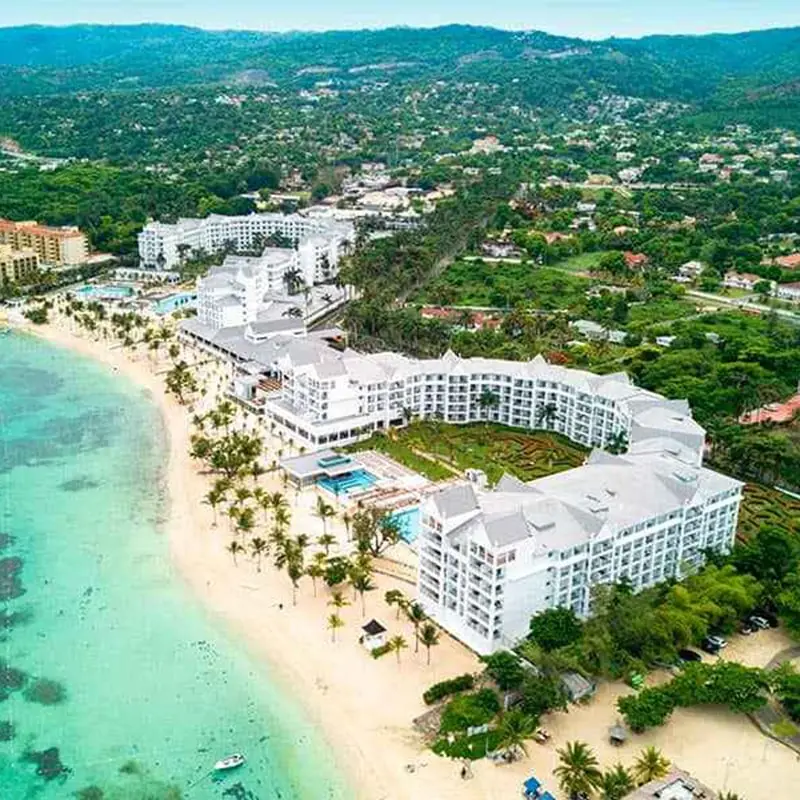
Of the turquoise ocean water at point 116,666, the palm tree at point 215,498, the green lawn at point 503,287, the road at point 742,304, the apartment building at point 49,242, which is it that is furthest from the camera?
the apartment building at point 49,242

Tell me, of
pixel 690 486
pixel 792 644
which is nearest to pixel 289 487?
pixel 690 486

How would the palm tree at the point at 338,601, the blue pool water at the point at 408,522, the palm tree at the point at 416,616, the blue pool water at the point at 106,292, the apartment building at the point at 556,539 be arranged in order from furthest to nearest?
the blue pool water at the point at 106,292 < the blue pool water at the point at 408,522 < the palm tree at the point at 338,601 < the palm tree at the point at 416,616 < the apartment building at the point at 556,539

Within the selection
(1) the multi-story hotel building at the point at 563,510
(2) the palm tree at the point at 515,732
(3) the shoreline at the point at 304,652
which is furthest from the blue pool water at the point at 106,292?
(2) the palm tree at the point at 515,732

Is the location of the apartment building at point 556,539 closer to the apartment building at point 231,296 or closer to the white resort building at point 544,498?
the white resort building at point 544,498

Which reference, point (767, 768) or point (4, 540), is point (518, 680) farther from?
point (4, 540)

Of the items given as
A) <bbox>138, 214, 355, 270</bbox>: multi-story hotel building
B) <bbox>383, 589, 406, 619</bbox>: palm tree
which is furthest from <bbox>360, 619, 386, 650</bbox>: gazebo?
<bbox>138, 214, 355, 270</bbox>: multi-story hotel building

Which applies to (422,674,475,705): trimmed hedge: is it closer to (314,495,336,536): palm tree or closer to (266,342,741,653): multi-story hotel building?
(266,342,741,653): multi-story hotel building

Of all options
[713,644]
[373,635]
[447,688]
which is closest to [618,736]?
[447,688]
